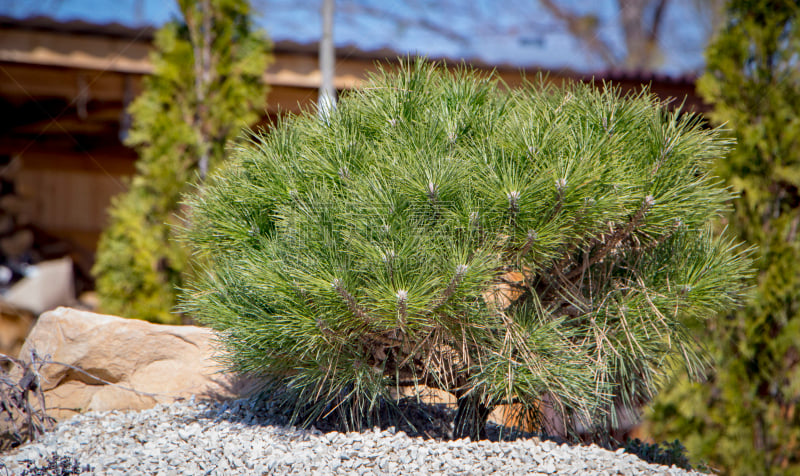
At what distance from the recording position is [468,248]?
197cm

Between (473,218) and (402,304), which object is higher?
(473,218)

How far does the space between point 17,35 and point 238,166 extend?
3906 mm

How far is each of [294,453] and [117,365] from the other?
1435mm

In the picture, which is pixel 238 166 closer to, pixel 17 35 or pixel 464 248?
pixel 464 248

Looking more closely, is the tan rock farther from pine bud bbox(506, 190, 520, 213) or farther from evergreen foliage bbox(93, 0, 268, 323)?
evergreen foliage bbox(93, 0, 268, 323)

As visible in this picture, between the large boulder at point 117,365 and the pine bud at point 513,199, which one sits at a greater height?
the pine bud at point 513,199

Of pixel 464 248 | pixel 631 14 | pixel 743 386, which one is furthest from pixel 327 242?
pixel 631 14

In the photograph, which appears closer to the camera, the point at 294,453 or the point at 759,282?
the point at 294,453

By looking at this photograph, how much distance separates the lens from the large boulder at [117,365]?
9.91 feet

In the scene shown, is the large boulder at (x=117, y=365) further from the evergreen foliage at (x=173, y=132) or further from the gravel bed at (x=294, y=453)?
the evergreen foliage at (x=173, y=132)

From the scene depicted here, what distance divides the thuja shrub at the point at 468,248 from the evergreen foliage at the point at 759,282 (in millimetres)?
1591

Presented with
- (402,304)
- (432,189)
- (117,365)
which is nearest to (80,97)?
(117,365)

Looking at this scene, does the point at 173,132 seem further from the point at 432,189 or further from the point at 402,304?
the point at 402,304

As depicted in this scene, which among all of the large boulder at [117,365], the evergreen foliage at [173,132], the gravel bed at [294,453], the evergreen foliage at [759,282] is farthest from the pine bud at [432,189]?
the evergreen foliage at [173,132]
